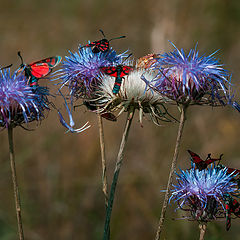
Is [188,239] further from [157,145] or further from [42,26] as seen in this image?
[42,26]

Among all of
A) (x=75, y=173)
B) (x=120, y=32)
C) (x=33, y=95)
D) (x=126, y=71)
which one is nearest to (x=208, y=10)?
(x=120, y=32)

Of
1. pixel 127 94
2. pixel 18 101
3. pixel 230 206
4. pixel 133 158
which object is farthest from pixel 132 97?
pixel 133 158

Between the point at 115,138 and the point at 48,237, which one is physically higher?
the point at 115,138

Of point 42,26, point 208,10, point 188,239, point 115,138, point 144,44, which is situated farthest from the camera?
point 42,26

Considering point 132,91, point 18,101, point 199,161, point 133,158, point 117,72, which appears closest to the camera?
point 199,161

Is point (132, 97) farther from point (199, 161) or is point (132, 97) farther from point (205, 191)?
point (205, 191)

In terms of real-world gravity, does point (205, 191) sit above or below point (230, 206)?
above
